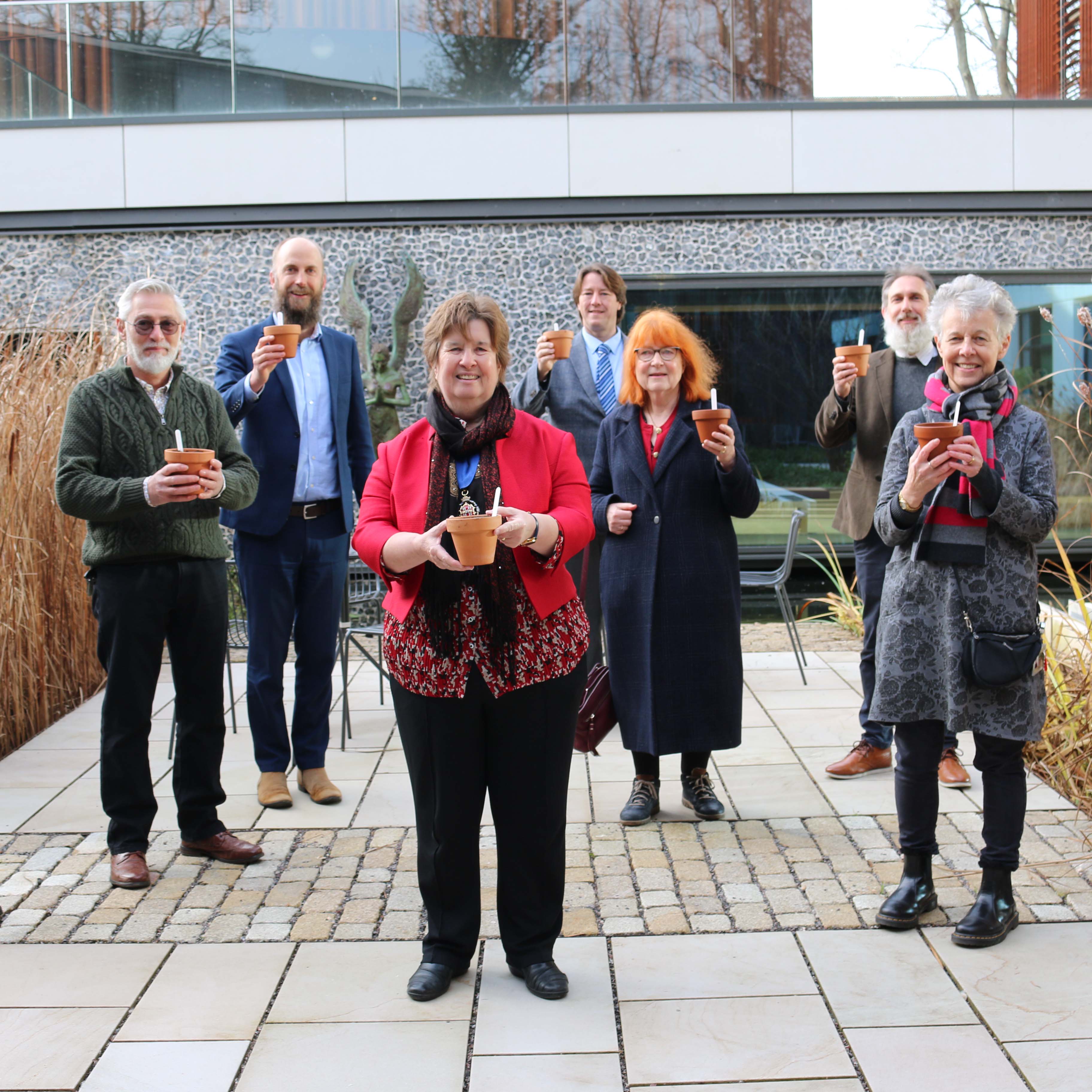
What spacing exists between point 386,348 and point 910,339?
737 cm

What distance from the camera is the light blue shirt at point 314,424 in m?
4.49

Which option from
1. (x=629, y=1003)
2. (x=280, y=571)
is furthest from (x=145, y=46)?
(x=629, y=1003)

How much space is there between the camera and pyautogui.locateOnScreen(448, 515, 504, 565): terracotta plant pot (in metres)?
2.54

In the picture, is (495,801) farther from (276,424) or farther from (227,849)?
(276,424)

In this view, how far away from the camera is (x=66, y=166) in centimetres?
1117

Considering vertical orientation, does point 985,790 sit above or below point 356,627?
below

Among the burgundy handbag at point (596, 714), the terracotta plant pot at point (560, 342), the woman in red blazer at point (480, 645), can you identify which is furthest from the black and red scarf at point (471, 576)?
the terracotta plant pot at point (560, 342)

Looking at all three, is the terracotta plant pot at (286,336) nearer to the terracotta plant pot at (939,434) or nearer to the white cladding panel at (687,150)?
the terracotta plant pot at (939,434)

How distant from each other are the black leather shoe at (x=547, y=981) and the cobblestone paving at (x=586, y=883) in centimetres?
39

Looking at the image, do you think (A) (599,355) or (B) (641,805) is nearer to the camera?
(B) (641,805)

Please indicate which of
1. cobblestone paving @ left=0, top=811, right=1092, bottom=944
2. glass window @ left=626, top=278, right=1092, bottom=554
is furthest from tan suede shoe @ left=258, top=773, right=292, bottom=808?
glass window @ left=626, top=278, right=1092, bottom=554

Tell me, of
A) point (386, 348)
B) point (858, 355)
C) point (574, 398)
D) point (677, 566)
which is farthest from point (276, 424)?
point (386, 348)

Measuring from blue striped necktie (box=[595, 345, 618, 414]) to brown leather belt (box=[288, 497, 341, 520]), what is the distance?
4.31 ft

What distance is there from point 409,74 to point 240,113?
1.68 metres
